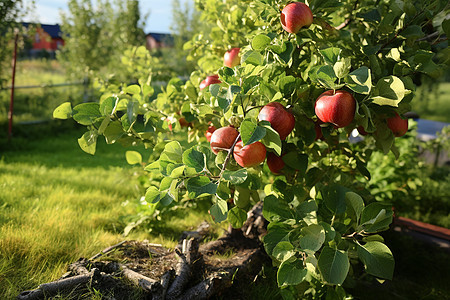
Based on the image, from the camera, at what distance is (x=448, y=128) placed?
5609mm

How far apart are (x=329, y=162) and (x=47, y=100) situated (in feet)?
29.2

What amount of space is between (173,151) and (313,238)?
558 millimetres

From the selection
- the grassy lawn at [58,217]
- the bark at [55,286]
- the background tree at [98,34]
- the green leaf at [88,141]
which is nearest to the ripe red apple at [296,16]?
the green leaf at [88,141]

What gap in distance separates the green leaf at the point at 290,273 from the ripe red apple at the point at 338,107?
1.62ft

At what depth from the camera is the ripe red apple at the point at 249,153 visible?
123 centimetres

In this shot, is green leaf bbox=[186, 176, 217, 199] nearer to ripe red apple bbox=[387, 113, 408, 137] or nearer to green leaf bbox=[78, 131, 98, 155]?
green leaf bbox=[78, 131, 98, 155]

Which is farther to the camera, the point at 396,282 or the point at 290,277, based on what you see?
the point at 396,282

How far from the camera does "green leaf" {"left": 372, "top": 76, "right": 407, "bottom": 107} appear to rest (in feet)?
3.80

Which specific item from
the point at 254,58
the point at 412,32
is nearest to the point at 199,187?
the point at 254,58

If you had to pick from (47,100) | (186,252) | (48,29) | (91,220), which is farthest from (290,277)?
(48,29)

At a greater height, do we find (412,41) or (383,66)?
(412,41)

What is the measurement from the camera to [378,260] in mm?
1165

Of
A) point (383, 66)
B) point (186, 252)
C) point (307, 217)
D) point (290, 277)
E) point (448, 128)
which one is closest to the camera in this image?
point (290, 277)

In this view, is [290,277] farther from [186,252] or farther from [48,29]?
[48,29]
